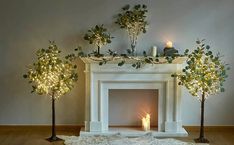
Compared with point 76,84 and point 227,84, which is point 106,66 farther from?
point 227,84

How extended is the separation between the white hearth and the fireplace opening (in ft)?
0.85

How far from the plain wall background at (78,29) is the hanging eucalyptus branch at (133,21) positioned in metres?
0.08

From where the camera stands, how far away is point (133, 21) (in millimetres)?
5109

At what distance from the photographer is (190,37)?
17.5 ft

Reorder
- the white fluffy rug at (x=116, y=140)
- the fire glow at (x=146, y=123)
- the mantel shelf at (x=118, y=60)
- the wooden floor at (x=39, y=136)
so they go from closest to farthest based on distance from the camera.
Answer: the white fluffy rug at (x=116, y=140) < the wooden floor at (x=39, y=136) < the mantel shelf at (x=118, y=60) < the fire glow at (x=146, y=123)

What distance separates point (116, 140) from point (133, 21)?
1.49 meters

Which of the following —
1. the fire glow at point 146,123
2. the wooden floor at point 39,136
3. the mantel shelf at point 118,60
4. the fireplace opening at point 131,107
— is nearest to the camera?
the wooden floor at point 39,136

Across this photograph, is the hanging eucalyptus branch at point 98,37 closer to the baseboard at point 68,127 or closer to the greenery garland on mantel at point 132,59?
the greenery garland on mantel at point 132,59

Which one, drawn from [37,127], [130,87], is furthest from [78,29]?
[37,127]

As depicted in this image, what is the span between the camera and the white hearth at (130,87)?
508cm

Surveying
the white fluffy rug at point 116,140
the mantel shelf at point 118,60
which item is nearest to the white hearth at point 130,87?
the mantel shelf at point 118,60

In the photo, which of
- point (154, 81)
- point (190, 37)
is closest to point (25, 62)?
point (154, 81)

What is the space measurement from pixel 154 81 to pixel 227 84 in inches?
41.0

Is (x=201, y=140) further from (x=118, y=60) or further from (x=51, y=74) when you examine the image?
(x=51, y=74)
